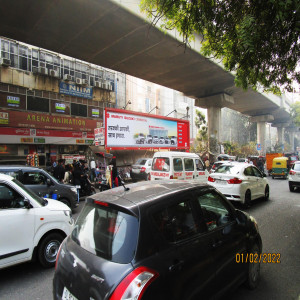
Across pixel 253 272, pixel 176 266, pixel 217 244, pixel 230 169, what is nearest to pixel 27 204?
pixel 176 266

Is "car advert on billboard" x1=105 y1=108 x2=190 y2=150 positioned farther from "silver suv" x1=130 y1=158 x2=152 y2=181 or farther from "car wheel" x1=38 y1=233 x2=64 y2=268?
"car wheel" x1=38 y1=233 x2=64 y2=268

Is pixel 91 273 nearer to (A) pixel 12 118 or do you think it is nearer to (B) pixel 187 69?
(B) pixel 187 69

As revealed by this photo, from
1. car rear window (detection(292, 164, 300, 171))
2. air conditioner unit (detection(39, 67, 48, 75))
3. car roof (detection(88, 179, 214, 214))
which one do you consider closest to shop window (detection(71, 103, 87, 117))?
air conditioner unit (detection(39, 67, 48, 75))

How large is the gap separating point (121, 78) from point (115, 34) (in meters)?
13.7

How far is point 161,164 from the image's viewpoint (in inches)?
358

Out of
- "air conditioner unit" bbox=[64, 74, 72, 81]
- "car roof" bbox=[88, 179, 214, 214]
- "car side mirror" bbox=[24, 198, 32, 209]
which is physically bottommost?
"car side mirror" bbox=[24, 198, 32, 209]

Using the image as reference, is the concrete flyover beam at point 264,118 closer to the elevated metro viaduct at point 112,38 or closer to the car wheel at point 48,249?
the elevated metro viaduct at point 112,38

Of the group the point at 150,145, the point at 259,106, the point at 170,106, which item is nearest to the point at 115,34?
the point at 150,145

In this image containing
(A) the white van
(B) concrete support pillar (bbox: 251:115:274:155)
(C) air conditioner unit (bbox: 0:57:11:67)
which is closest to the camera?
(A) the white van

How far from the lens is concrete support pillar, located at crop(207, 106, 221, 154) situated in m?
22.1

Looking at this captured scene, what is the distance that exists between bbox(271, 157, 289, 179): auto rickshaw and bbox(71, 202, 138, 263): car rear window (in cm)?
1799

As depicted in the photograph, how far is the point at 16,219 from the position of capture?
3.45 m

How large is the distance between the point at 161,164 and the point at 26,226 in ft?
20.0
